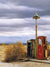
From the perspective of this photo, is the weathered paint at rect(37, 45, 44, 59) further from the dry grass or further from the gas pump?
the dry grass

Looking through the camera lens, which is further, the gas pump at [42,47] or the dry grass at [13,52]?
the dry grass at [13,52]

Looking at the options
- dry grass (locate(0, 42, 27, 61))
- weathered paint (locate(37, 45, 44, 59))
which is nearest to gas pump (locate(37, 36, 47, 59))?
weathered paint (locate(37, 45, 44, 59))

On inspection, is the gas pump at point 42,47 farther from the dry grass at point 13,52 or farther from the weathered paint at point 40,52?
the dry grass at point 13,52

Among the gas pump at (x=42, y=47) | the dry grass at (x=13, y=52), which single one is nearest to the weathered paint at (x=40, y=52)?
the gas pump at (x=42, y=47)

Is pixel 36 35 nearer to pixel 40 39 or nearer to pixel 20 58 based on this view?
pixel 40 39

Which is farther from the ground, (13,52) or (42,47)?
(42,47)

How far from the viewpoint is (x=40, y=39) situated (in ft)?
59.0

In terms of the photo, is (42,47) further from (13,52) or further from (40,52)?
(13,52)

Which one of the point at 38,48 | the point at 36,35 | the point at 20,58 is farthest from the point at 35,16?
the point at 20,58

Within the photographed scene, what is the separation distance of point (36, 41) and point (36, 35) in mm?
691

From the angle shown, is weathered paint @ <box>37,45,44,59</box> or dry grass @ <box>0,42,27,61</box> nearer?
weathered paint @ <box>37,45,44,59</box>

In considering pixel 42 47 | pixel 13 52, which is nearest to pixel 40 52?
pixel 42 47

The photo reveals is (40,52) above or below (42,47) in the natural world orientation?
below

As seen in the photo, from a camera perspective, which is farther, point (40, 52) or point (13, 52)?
point (13, 52)
